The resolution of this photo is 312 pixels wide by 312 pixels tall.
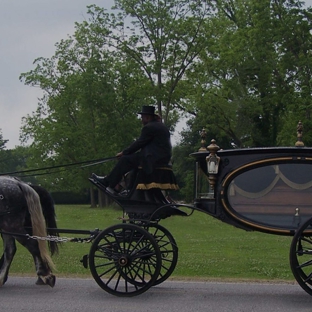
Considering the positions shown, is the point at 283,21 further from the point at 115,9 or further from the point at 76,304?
the point at 76,304

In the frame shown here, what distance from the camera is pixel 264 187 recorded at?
7.68 m

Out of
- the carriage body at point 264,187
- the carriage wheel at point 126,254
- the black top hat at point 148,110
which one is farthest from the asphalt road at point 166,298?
the black top hat at point 148,110

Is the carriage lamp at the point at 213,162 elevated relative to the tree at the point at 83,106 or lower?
lower

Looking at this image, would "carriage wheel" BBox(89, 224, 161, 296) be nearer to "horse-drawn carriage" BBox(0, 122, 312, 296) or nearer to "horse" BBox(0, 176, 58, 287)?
"horse-drawn carriage" BBox(0, 122, 312, 296)

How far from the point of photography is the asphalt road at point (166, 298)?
7352 millimetres

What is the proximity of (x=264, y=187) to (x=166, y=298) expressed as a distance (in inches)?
73.5

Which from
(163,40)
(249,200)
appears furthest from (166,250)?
(163,40)

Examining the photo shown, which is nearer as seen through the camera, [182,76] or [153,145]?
[153,145]

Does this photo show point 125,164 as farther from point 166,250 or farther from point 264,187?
point 264,187

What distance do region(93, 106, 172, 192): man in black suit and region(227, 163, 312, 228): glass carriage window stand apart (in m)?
1.09

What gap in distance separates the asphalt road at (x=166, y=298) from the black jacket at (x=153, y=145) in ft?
5.63

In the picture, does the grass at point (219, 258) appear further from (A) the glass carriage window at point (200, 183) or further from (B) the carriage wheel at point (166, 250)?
(A) the glass carriage window at point (200, 183)

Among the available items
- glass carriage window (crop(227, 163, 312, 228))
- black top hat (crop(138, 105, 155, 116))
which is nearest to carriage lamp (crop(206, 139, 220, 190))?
glass carriage window (crop(227, 163, 312, 228))

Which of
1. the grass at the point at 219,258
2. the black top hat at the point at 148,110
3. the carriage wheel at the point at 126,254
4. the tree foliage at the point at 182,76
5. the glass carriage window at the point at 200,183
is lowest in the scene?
the grass at the point at 219,258
